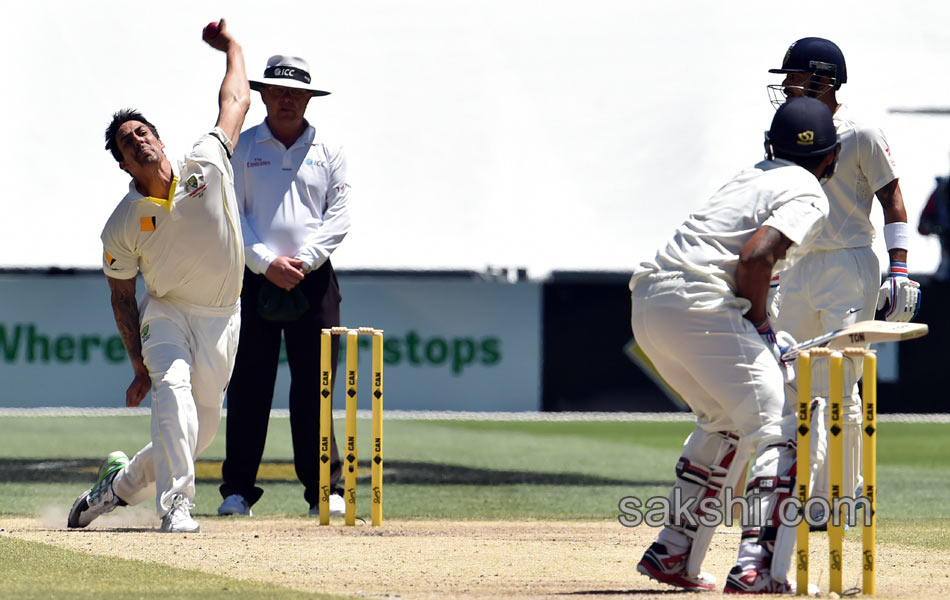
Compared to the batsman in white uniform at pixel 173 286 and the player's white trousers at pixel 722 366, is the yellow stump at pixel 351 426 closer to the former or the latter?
the batsman in white uniform at pixel 173 286

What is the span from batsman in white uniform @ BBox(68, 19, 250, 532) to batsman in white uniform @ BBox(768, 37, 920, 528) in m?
2.32

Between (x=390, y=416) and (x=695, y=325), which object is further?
(x=390, y=416)

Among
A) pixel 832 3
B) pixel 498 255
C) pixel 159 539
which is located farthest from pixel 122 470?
pixel 832 3

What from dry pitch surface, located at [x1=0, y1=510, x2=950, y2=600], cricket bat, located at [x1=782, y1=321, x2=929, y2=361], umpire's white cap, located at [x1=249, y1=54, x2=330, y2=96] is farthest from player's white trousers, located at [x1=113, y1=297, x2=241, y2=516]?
cricket bat, located at [x1=782, y1=321, x2=929, y2=361]

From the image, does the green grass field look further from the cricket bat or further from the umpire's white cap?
the umpire's white cap

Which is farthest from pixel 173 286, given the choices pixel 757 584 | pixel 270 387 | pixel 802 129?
pixel 757 584

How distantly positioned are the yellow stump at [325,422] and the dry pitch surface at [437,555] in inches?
4.9

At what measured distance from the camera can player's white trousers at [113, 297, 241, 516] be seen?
6.77 meters

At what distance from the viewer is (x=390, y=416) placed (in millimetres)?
15781

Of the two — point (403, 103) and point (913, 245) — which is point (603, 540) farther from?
point (913, 245)

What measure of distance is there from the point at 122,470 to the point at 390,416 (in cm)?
878

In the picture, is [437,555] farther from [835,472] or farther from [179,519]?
[835,472]

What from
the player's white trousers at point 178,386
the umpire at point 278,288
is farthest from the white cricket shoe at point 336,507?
the player's white trousers at point 178,386

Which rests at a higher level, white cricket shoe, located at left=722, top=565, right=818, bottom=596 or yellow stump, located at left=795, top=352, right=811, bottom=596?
yellow stump, located at left=795, top=352, right=811, bottom=596
